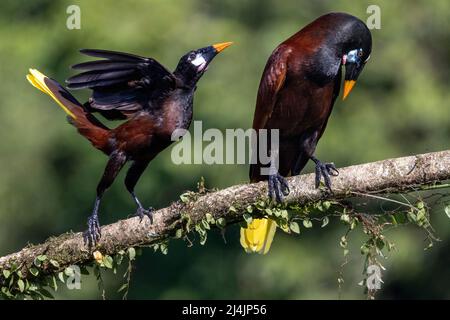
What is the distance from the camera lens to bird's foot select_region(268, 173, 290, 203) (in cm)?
463

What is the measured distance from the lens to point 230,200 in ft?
15.1

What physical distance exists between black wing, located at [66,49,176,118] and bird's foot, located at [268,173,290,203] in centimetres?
86

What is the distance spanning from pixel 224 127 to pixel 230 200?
3834 millimetres

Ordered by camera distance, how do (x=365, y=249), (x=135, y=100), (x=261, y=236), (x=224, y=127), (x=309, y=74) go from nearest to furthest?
(x=365, y=249) < (x=135, y=100) < (x=309, y=74) < (x=261, y=236) < (x=224, y=127)

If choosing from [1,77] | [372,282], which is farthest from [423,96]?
[372,282]

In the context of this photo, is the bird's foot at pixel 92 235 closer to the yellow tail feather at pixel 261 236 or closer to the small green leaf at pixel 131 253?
the small green leaf at pixel 131 253

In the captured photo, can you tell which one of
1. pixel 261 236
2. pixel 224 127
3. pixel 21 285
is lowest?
pixel 21 285

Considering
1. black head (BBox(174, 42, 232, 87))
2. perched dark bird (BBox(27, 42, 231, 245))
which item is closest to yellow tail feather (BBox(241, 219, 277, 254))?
perched dark bird (BBox(27, 42, 231, 245))

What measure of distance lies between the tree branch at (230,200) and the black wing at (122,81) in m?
0.73

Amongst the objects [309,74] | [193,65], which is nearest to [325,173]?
[309,74]

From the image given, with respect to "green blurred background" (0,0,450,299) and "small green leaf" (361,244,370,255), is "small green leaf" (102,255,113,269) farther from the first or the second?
"green blurred background" (0,0,450,299)

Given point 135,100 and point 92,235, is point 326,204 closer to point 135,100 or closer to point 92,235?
point 92,235

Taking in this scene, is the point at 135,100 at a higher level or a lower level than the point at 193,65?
lower

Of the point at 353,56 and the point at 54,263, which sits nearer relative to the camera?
the point at 54,263
